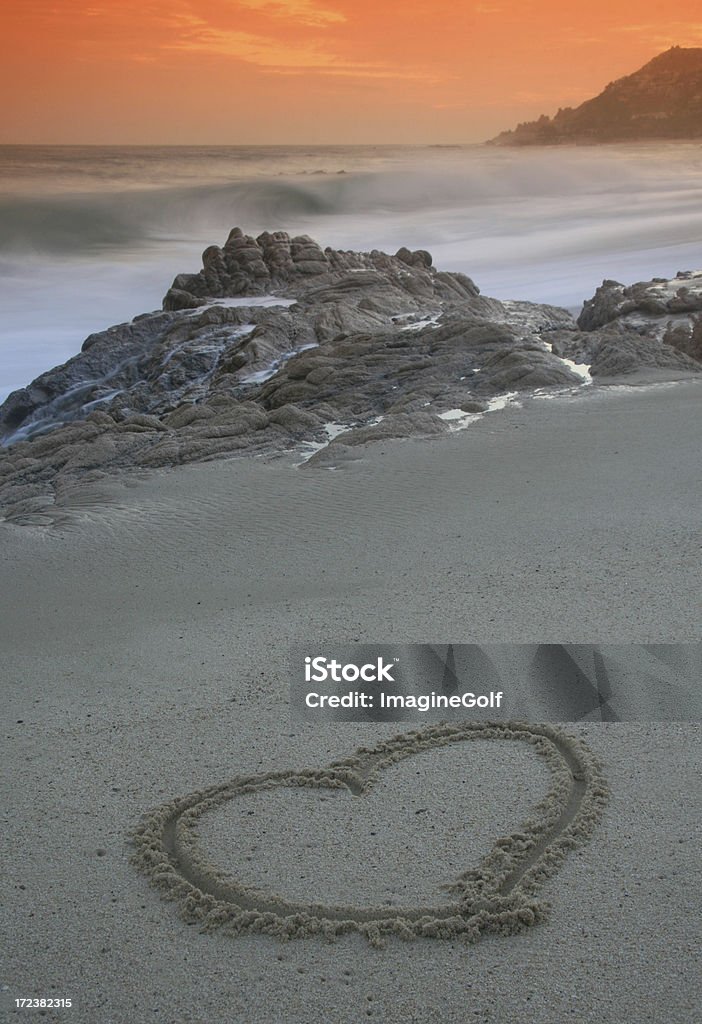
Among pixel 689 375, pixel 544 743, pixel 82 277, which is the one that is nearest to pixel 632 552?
pixel 544 743

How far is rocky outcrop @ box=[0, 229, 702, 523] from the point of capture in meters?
7.42

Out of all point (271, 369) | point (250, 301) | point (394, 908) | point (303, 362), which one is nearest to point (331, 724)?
point (394, 908)

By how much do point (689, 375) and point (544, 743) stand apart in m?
5.64

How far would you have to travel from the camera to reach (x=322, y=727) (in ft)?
10.4

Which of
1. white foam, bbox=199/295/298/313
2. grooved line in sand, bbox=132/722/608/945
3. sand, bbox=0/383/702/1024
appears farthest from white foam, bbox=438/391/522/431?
white foam, bbox=199/295/298/313

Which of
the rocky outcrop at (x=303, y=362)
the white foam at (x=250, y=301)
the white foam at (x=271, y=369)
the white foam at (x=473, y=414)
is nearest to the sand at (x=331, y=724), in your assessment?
the white foam at (x=473, y=414)

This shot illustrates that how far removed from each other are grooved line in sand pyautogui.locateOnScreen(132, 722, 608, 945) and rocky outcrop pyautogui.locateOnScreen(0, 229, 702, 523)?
3551 mm

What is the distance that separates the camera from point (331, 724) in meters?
3.18

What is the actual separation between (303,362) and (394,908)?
712 cm

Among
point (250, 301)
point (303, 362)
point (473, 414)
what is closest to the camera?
point (473, 414)

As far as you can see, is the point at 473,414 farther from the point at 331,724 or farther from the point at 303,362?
the point at 331,724

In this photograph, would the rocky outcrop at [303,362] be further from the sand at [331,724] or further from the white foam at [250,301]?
the sand at [331,724]

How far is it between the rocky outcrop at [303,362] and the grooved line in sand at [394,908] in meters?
3.55

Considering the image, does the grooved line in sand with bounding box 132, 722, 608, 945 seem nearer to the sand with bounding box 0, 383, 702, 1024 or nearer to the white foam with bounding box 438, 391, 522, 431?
the sand with bounding box 0, 383, 702, 1024
